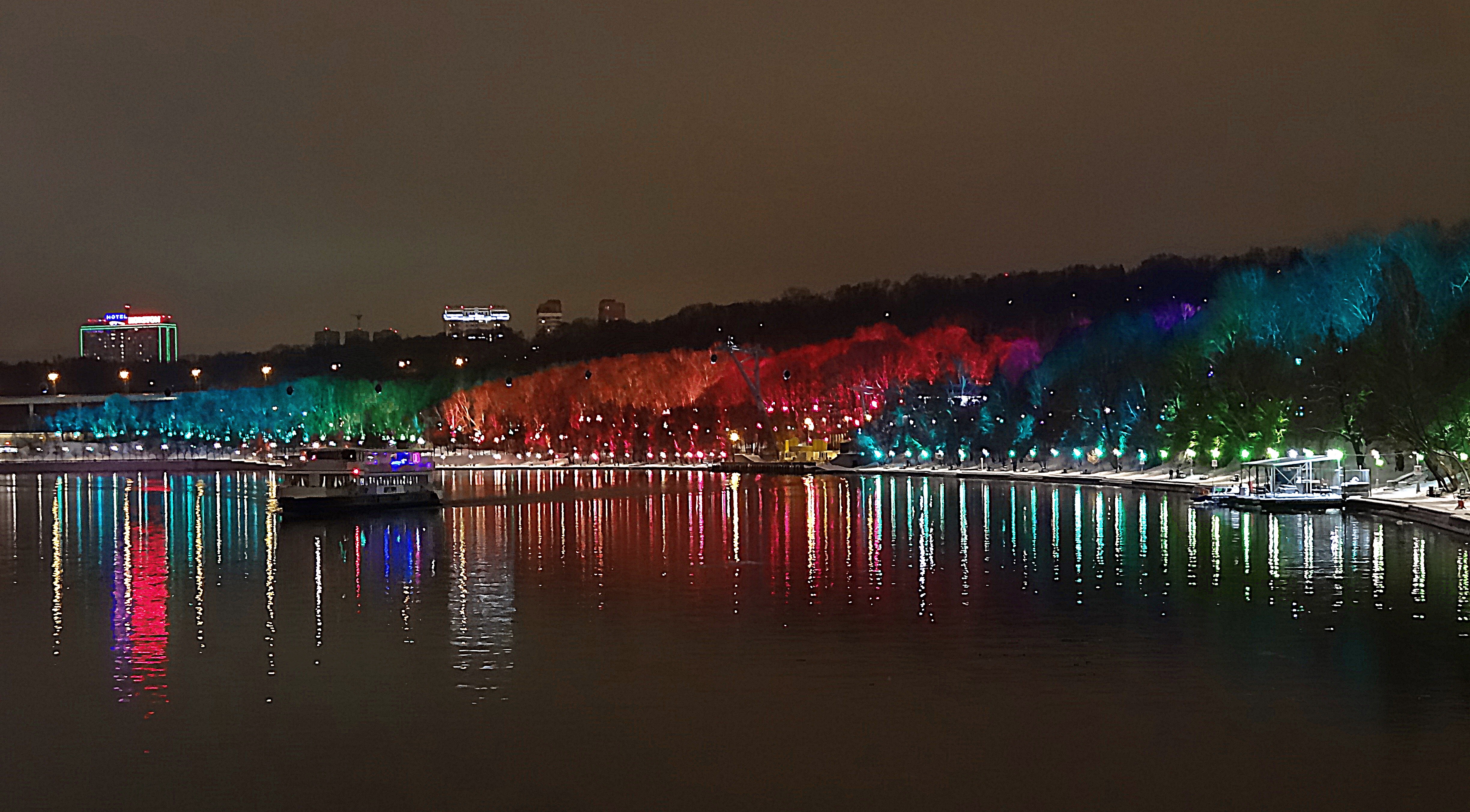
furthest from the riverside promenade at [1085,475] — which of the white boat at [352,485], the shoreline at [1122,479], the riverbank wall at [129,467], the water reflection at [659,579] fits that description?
the white boat at [352,485]

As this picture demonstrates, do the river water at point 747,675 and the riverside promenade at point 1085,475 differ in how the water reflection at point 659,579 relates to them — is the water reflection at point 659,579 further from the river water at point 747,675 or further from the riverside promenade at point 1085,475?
the riverside promenade at point 1085,475

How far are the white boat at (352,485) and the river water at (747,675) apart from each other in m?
18.0

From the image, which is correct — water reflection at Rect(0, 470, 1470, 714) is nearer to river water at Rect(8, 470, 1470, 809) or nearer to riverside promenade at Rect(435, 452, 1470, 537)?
river water at Rect(8, 470, 1470, 809)

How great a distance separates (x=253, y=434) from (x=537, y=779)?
184 m

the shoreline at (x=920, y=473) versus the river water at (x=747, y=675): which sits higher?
the river water at (x=747, y=675)

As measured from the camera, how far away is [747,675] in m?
21.8

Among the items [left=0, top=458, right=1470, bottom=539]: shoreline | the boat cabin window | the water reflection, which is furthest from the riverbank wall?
the water reflection

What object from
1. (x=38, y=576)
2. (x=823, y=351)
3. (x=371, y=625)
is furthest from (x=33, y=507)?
(x=823, y=351)

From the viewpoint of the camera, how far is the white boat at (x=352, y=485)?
206 ft

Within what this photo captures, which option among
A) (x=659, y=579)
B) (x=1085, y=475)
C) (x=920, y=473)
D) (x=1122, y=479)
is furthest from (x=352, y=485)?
(x=920, y=473)

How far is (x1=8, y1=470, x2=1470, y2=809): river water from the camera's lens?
52.6ft

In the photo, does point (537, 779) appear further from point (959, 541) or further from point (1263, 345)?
point (1263, 345)

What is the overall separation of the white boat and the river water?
18.0 m

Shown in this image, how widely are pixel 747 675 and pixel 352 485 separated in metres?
45.7
